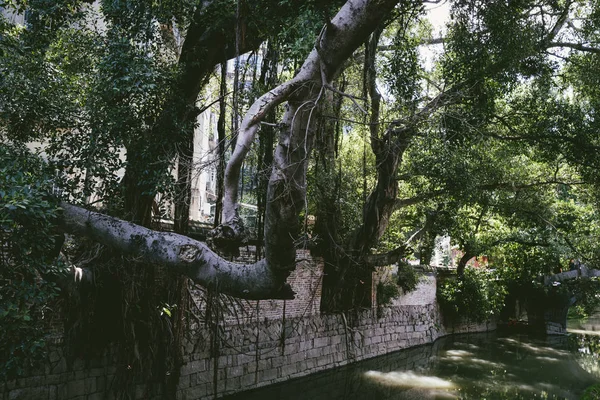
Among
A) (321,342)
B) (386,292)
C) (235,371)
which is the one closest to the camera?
(235,371)

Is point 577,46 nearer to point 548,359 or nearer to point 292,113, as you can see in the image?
point 292,113

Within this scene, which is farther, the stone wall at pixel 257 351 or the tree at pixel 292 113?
the stone wall at pixel 257 351

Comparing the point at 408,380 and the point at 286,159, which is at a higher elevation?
the point at 286,159

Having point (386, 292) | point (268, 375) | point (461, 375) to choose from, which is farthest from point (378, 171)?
point (461, 375)

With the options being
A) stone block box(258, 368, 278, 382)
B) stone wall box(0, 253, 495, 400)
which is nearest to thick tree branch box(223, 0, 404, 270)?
stone wall box(0, 253, 495, 400)

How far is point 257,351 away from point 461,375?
5664 mm

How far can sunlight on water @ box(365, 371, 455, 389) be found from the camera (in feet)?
35.8

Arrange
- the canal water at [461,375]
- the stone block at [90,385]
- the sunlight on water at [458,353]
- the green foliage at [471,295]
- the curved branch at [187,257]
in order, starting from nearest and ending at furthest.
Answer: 1. the curved branch at [187,257]
2. the stone block at [90,385]
3. the canal water at [461,375]
4. the sunlight on water at [458,353]
5. the green foliage at [471,295]

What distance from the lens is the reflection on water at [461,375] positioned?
10086mm

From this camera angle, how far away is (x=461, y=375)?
12.2m

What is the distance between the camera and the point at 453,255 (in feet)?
107

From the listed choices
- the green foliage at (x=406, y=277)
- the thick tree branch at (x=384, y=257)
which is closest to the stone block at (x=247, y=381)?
the thick tree branch at (x=384, y=257)

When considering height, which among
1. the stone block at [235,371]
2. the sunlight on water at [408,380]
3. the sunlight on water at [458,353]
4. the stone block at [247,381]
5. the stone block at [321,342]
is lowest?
the sunlight on water at [408,380]

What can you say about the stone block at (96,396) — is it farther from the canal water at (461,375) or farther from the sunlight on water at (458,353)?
the sunlight on water at (458,353)
